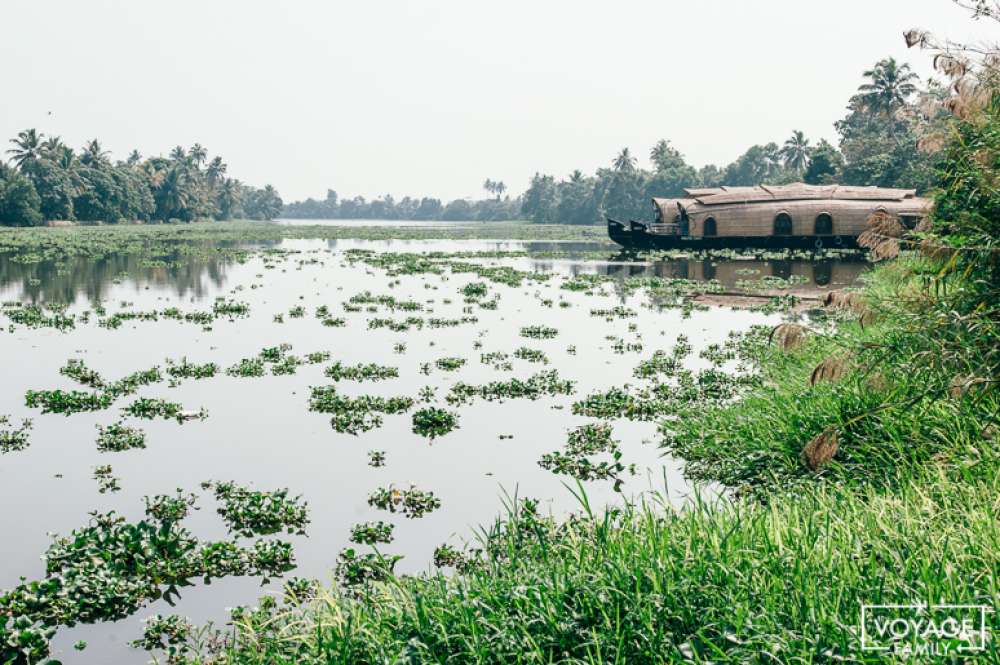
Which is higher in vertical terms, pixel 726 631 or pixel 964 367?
pixel 964 367

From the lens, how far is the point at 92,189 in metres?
98.1

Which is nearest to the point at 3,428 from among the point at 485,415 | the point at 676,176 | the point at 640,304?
the point at 485,415

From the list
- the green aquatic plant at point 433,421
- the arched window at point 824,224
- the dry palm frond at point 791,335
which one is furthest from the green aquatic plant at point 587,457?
the arched window at point 824,224

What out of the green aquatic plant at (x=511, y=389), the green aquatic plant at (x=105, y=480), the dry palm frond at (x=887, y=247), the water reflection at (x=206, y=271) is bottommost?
the green aquatic plant at (x=105, y=480)

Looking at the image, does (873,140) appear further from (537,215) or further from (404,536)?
(537,215)

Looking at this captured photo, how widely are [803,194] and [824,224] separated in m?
2.35

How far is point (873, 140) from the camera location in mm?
64375

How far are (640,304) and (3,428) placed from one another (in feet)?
57.6

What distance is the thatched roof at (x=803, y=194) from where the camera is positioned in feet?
143

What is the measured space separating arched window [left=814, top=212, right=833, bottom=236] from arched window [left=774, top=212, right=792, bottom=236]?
151 centimetres

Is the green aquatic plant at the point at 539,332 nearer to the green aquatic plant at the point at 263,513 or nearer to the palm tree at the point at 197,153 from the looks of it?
the green aquatic plant at the point at 263,513

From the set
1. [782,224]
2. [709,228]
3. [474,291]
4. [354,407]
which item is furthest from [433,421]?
[782,224]

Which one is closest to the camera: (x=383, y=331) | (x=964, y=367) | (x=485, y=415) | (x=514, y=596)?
(x=514, y=596)

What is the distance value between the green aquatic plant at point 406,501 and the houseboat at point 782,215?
39.6 meters
